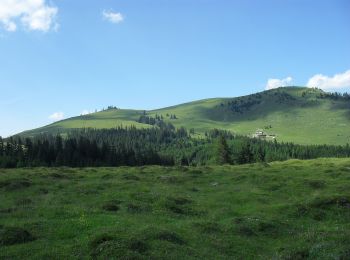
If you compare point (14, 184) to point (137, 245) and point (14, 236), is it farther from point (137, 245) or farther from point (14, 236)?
point (137, 245)

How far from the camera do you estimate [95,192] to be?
41312 millimetres

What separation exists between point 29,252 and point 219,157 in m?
117

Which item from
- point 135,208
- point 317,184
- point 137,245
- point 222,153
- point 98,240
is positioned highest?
point 98,240

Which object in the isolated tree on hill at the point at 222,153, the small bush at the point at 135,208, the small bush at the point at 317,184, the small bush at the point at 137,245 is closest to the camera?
the small bush at the point at 137,245

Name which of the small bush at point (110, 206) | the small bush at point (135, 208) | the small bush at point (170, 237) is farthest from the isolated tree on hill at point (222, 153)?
the small bush at point (170, 237)

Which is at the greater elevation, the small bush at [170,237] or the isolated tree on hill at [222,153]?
the small bush at [170,237]

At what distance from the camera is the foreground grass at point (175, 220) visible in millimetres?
20766

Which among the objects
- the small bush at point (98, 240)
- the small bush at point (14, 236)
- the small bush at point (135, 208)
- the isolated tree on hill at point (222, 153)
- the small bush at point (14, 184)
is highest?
the small bush at point (14, 184)

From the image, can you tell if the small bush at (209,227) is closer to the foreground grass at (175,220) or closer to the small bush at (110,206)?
the foreground grass at (175,220)

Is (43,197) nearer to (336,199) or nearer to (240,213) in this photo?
(240,213)

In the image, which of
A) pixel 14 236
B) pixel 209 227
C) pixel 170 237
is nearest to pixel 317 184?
pixel 209 227

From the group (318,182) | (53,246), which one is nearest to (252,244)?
(53,246)

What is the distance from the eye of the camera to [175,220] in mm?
30000

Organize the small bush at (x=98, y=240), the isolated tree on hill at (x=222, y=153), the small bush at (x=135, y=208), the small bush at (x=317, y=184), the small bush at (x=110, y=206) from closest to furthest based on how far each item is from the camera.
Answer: the small bush at (x=98, y=240)
the small bush at (x=110, y=206)
the small bush at (x=135, y=208)
the small bush at (x=317, y=184)
the isolated tree on hill at (x=222, y=153)
